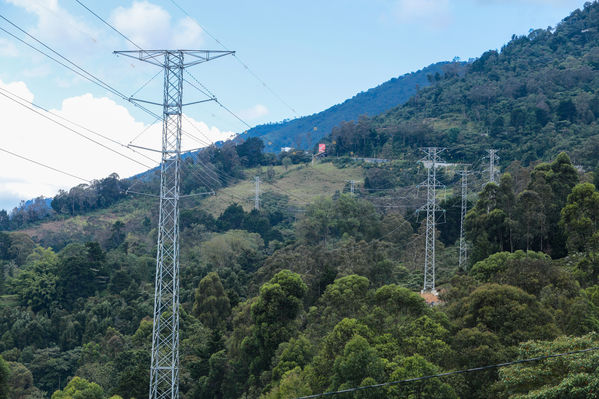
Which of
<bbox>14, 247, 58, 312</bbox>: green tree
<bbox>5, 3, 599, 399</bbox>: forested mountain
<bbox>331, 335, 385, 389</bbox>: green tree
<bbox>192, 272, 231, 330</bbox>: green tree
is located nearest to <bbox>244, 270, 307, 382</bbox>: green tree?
<bbox>5, 3, 599, 399</bbox>: forested mountain

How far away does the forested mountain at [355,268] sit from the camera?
23.0 m

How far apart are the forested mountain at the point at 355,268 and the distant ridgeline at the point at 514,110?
0.39 metres

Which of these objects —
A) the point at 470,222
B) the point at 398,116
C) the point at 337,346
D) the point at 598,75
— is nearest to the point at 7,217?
the point at 398,116

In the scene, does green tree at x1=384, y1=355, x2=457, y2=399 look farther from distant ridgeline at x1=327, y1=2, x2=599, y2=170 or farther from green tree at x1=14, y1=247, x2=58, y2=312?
distant ridgeline at x1=327, y1=2, x2=599, y2=170

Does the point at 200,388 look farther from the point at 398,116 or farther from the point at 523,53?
the point at 523,53

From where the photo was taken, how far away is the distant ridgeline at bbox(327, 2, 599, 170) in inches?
3044

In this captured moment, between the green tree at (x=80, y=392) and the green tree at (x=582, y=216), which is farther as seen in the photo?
the green tree at (x=80, y=392)

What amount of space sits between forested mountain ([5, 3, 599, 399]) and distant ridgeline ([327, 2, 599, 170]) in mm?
390

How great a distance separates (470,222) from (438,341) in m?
19.7

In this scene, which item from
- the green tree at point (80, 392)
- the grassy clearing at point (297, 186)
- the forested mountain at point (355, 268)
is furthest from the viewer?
the grassy clearing at point (297, 186)

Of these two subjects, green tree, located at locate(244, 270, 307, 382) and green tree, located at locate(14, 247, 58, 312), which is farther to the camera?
green tree, located at locate(14, 247, 58, 312)

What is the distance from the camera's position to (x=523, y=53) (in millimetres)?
122312

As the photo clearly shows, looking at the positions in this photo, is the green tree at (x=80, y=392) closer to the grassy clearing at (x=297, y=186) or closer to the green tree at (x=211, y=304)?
the green tree at (x=211, y=304)

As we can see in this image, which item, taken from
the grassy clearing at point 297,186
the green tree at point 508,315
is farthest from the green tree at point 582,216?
the grassy clearing at point 297,186
